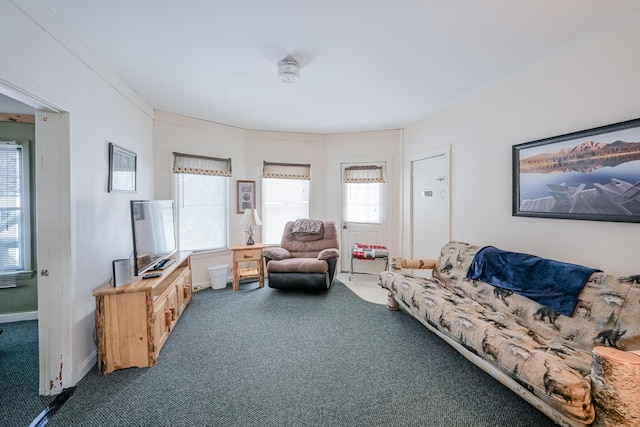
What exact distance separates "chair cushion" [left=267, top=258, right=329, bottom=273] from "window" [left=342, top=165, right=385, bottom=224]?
56.0 inches

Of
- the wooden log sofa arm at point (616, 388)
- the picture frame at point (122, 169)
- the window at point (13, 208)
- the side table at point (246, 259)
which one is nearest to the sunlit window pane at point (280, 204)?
the side table at point (246, 259)

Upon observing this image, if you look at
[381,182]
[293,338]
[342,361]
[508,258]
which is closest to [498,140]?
[508,258]

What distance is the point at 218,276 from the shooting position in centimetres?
404

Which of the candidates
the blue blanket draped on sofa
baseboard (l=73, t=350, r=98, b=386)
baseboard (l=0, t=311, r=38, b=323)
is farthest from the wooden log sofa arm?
baseboard (l=0, t=311, r=38, b=323)

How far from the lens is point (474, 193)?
3113mm

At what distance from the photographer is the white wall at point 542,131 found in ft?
6.11

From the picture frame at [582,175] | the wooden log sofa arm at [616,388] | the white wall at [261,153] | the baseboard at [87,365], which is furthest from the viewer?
the white wall at [261,153]

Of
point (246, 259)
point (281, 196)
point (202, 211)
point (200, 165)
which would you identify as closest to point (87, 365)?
point (246, 259)

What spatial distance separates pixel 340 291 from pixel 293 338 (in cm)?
145

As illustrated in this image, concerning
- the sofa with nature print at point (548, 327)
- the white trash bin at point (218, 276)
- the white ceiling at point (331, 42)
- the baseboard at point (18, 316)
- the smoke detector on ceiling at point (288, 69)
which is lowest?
the baseboard at point (18, 316)

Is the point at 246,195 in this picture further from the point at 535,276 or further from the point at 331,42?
the point at 535,276

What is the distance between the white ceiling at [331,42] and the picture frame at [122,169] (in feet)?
2.41

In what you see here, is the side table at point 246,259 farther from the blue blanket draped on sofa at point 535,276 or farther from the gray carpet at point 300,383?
the blue blanket draped on sofa at point 535,276

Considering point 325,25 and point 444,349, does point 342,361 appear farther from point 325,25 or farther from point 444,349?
point 325,25
